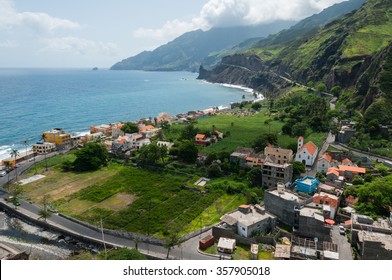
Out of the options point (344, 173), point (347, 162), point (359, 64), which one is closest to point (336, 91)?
point (359, 64)

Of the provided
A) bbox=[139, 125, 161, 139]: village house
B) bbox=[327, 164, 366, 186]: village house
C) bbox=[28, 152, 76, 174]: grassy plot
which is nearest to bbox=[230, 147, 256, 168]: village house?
bbox=[327, 164, 366, 186]: village house

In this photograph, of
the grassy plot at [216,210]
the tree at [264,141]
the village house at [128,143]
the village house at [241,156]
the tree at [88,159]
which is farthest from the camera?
the village house at [128,143]

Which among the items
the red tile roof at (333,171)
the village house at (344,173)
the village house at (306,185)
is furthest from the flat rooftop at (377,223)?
the red tile roof at (333,171)

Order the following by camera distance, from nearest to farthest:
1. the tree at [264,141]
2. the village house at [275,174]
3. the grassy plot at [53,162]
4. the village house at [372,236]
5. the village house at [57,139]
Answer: the village house at [372,236]
the village house at [275,174]
the grassy plot at [53,162]
the tree at [264,141]
the village house at [57,139]

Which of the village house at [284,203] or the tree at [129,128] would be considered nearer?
the village house at [284,203]

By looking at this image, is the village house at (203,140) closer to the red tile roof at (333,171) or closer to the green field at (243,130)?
the green field at (243,130)

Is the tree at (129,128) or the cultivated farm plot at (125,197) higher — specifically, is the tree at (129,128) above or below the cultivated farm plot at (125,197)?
above

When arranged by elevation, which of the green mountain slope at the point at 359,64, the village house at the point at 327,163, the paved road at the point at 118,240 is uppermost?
the green mountain slope at the point at 359,64

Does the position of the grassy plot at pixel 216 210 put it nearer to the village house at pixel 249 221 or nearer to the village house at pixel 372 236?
the village house at pixel 249 221

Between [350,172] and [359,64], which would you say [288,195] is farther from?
[359,64]
